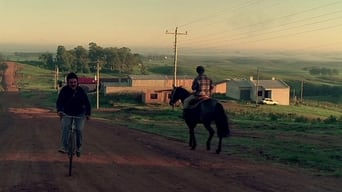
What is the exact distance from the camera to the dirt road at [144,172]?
37.8 feet

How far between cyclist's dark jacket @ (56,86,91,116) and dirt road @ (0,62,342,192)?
1550 mm

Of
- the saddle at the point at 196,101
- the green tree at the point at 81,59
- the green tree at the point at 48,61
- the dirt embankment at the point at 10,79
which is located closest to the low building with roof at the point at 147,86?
the dirt embankment at the point at 10,79

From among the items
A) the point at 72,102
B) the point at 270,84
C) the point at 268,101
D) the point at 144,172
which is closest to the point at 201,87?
the point at 144,172

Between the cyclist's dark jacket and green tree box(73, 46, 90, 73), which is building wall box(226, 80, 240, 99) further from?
the cyclist's dark jacket

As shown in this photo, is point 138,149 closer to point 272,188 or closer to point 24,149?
point 24,149

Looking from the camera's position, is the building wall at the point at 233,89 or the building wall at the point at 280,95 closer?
the building wall at the point at 280,95

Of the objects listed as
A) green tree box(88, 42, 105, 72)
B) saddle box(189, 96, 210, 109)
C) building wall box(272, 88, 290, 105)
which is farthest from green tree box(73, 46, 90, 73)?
saddle box(189, 96, 210, 109)

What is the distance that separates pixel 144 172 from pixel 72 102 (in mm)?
2646

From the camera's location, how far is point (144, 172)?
13305 mm

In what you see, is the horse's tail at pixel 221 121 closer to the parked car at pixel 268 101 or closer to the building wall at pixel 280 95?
the parked car at pixel 268 101

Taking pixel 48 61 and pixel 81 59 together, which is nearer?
pixel 81 59

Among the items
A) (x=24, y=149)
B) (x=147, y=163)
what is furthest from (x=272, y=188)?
(x=24, y=149)

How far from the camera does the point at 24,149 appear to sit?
1780 centimetres

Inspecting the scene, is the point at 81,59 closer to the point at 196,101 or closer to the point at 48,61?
the point at 48,61
